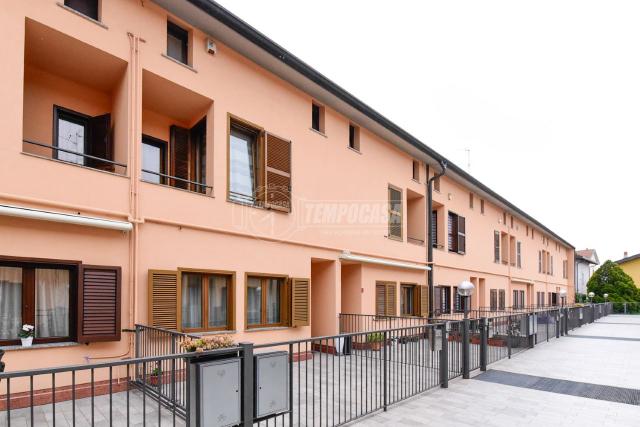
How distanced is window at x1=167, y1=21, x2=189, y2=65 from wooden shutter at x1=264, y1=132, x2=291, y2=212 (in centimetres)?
231

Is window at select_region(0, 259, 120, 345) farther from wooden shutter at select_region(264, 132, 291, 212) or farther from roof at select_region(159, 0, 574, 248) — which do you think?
roof at select_region(159, 0, 574, 248)

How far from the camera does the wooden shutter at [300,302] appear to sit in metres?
9.52

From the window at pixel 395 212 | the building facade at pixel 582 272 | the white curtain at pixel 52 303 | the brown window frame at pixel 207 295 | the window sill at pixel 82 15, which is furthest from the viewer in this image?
the building facade at pixel 582 272

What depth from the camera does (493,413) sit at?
573cm

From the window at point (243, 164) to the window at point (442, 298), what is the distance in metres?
9.59

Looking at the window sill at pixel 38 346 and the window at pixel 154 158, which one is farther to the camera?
the window at pixel 154 158

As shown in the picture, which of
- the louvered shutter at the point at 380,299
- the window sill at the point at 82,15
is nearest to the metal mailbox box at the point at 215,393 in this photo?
the window sill at the point at 82,15

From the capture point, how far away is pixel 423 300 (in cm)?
1486

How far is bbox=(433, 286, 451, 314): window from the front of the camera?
16.1 meters

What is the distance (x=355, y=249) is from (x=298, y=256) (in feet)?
7.70

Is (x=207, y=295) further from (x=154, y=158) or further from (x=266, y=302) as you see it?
(x=154, y=158)

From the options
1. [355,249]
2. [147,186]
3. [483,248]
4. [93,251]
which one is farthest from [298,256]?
[483,248]

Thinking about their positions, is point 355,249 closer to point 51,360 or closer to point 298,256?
point 298,256

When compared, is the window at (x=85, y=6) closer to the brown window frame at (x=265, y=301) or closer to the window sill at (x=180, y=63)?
the window sill at (x=180, y=63)
